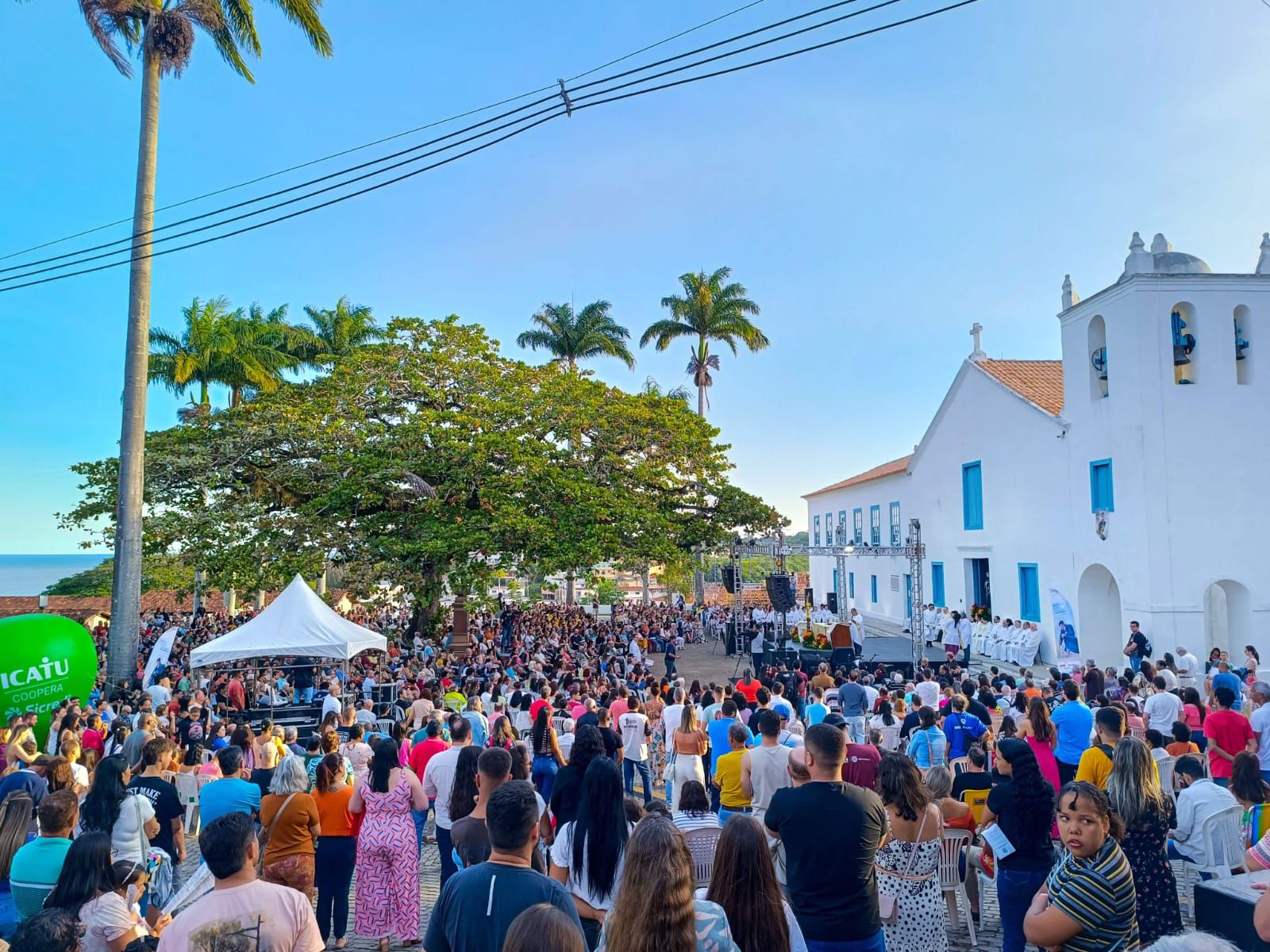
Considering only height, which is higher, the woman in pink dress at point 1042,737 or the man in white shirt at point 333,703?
the woman in pink dress at point 1042,737

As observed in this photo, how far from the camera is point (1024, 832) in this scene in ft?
14.2

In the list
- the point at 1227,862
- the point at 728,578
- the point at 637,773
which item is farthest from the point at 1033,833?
the point at 728,578

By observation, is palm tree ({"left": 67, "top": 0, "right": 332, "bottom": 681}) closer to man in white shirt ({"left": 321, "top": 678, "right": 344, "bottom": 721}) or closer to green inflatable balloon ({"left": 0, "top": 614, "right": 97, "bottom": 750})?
green inflatable balloon ({"left": 0, "top": 614, "right": 97, "bottom": 750})

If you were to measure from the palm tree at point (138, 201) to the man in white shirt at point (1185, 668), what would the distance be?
19.4m

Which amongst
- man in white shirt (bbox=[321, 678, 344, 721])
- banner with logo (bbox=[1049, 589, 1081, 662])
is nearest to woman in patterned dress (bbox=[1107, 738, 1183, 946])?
man in white shirt (bbox=[321, 678, 344, 721])

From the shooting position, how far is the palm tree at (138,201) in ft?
50.6

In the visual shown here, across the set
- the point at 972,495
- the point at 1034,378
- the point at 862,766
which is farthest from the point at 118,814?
the point at 1034,378

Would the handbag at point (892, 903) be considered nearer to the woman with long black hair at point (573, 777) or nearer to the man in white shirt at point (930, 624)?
the woman with long black hair at point (573, 777)

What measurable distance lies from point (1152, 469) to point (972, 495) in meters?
7.44

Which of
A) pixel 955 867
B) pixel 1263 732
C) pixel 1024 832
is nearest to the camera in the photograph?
pixel 1024 832

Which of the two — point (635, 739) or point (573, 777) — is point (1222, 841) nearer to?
point (573, 777)

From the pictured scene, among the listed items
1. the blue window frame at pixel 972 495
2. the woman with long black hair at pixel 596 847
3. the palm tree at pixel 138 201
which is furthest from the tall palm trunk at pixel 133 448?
the blue window frame at pixel 972 495

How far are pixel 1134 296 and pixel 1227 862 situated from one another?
1379 cm

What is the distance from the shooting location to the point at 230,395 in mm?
36438
